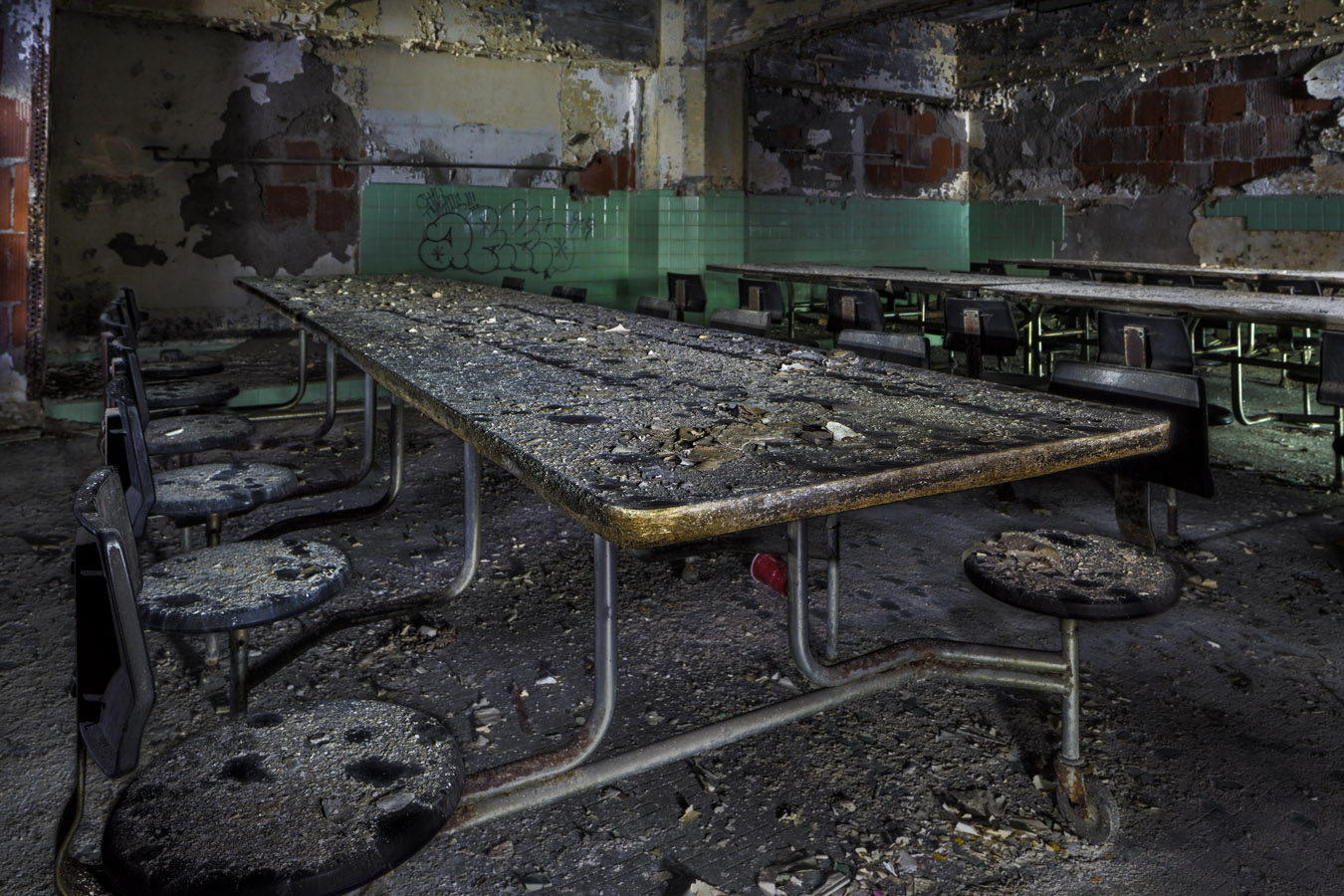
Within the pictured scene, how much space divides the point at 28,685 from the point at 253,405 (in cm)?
303

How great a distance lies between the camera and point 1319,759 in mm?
1871

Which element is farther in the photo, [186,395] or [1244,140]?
[1244,140]

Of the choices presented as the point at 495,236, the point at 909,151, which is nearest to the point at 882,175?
the point at 909,151

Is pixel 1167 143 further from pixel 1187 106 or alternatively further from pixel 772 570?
pixel 772 570

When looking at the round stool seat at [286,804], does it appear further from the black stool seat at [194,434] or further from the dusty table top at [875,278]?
the dusty table top at [875,278]

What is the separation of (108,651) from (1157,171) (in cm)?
931

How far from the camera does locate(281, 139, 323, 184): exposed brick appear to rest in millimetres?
6566

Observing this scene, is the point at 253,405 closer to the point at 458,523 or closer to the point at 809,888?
the point at 458,523


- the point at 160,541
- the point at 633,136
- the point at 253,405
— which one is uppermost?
the point at 633,136

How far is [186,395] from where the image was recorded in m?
3.09

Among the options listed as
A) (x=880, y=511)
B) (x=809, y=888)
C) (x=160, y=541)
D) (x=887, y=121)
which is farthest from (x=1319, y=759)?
(x=887, y=121)

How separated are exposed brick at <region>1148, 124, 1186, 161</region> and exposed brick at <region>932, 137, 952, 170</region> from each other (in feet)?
6.16

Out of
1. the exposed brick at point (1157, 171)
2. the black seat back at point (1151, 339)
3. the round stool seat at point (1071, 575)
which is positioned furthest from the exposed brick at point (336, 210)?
the exposed brick at point (1157, 171)

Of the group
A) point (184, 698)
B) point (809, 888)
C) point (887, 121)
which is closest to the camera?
point (809, 888)
